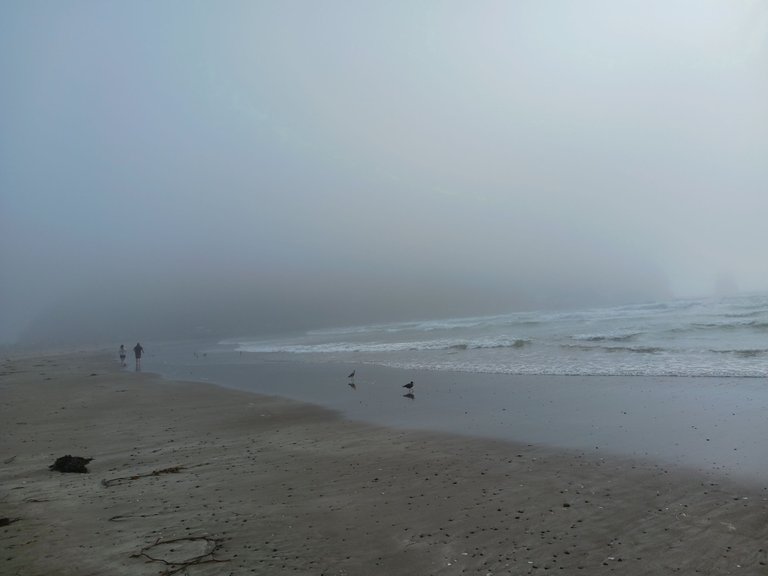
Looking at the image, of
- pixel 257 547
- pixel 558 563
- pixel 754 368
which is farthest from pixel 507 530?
pixel 754 368

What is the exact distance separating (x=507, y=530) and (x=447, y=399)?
371 inches

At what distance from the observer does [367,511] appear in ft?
19.9

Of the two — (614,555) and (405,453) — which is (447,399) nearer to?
(405,453)

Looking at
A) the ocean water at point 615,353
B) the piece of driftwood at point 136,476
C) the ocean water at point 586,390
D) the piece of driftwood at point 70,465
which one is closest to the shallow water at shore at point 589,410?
the ocean water at point 586,390

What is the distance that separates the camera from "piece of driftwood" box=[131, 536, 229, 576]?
15.1ft

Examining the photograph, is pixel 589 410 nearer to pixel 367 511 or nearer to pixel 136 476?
pixel 367 511

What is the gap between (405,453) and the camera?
29.0 ft

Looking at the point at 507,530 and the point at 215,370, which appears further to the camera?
the point at 215,370

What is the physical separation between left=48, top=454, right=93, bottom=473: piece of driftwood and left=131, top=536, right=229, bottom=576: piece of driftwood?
4.55 m

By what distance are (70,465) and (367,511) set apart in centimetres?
635

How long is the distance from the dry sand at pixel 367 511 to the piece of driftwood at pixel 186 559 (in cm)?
2

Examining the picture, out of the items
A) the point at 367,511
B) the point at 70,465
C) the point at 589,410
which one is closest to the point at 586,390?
the point at 589,410

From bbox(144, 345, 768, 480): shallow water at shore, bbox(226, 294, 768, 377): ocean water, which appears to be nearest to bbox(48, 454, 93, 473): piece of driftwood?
bbox(144, 345, 768, 480): shallow water at shore

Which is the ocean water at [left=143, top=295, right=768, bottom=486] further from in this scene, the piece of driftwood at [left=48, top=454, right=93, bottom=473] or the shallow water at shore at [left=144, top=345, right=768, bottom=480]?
the piece of driftwood at [left=48, top=454, right=93, bottom=473]
